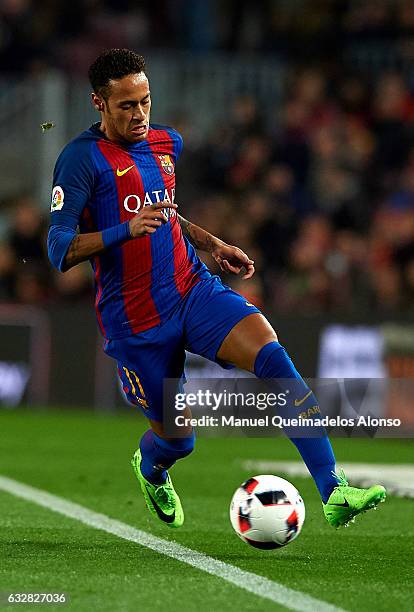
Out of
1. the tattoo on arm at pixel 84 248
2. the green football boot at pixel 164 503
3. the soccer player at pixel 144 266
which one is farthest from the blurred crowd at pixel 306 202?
the tattoo on arm at pixel 84 248

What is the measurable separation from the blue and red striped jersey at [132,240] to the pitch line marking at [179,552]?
1.00 m

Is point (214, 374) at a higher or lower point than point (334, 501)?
lower

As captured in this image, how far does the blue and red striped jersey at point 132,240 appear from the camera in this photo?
626 cm

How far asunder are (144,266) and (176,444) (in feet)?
3.04

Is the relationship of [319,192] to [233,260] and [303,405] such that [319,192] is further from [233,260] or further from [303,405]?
[303,405]

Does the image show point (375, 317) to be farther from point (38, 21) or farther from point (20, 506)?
point (20, 506)

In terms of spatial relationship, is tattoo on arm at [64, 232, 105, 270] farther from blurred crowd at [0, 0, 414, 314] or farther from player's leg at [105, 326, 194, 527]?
blurred crowd at [0, 0, 414, 314]

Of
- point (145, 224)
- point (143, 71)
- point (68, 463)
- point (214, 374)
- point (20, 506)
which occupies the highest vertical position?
point (143, 71)

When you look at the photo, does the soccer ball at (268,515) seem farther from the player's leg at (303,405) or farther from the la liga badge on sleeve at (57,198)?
the la liga badge on sleeve at (57,198)

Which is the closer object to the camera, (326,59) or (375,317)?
(375,317)

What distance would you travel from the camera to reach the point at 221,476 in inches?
385

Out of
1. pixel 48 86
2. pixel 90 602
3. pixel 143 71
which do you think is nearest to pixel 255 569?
pixel 90 602

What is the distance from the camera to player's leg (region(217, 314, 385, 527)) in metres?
5.86

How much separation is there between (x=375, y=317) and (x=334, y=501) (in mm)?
9199
